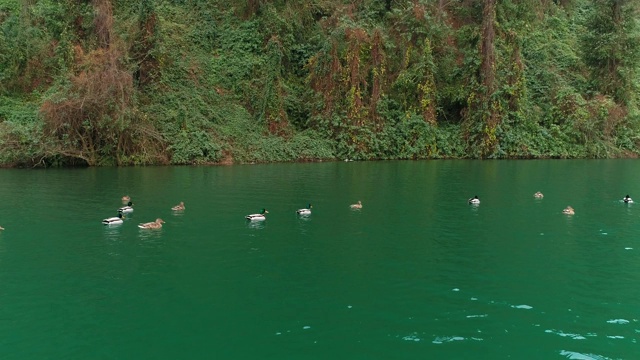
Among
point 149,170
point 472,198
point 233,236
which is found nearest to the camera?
point 233,236

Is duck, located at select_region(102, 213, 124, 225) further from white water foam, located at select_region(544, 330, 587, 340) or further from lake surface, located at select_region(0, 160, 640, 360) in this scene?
white water foam, located at select_region(544, 330, 587, 340)

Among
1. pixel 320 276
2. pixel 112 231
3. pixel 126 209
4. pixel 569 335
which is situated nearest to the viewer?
pixel 569 335

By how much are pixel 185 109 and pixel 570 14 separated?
2085 inches

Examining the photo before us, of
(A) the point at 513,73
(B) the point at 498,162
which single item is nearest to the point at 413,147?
(B) the point at 498,162

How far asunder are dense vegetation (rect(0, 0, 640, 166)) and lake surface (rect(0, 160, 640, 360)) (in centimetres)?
1725

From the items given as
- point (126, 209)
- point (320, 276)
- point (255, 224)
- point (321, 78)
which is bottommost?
point (320, 276)

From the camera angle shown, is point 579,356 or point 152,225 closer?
point 579,356

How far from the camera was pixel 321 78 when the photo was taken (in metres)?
54.8

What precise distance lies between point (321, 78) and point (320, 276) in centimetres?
4032

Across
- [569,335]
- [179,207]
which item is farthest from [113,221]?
[569,335]

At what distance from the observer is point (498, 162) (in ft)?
168

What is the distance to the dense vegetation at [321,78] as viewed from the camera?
46562 millimetres

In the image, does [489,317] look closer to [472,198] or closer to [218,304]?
[218,304]

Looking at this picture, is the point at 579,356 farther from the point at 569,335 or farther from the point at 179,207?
the point at 179,207
